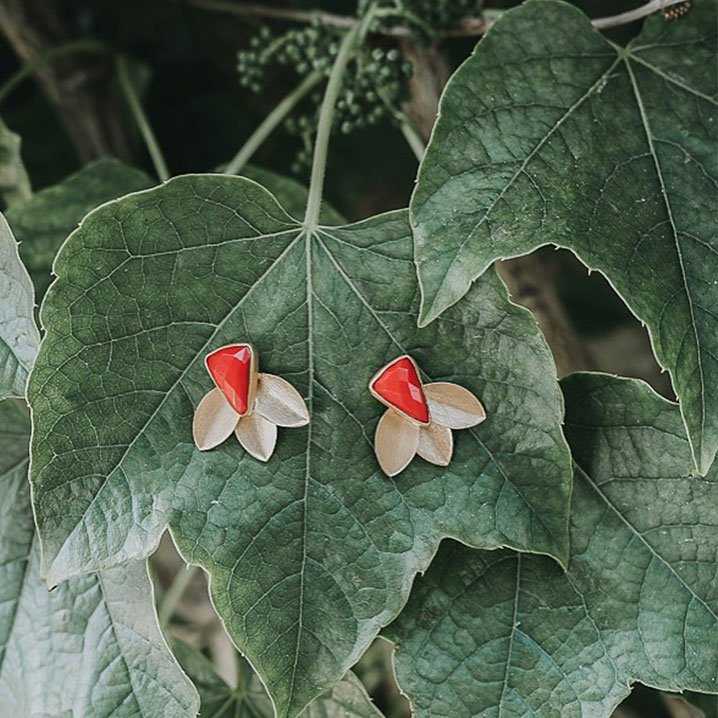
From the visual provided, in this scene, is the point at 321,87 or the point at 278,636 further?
the point at 321,87

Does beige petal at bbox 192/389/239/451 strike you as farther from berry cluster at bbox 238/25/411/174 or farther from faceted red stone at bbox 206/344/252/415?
berry cluster at bbox 238/25/411/174

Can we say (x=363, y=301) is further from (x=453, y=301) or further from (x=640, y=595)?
(x=640, y=595)

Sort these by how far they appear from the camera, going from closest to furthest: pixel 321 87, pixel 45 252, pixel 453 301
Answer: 1. pixel 453 301
2. pixel 45 252
3. pixel 321 87

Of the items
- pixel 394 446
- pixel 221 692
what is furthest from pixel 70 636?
pixel 394 446

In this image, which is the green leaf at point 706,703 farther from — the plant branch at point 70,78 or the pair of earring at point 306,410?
the plant branch at point 70,78

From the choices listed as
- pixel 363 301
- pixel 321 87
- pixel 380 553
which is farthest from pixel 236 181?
pixel 321 87

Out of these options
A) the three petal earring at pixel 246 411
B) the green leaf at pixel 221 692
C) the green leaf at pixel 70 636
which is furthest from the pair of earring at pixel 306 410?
the green leaf at pixel 221 692

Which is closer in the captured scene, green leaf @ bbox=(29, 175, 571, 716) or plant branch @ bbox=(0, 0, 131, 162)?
green leaf @ bbox=(29, 175, 571, 716)

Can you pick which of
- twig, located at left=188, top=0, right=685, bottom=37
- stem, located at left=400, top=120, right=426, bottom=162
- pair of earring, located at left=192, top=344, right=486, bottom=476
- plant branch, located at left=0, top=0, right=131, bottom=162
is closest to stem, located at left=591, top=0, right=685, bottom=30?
twig, located at left=188, top=0, right=685, bottom=37
